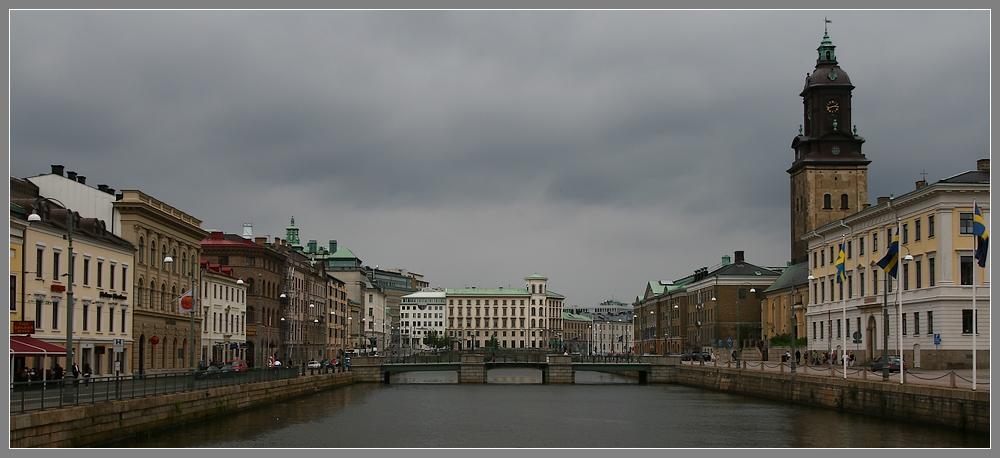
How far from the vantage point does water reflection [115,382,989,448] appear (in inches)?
1719

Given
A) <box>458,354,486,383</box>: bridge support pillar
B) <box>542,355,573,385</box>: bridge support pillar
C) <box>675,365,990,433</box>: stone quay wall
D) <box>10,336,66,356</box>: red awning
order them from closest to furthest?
<box>675,365,990,433</box>: stone quay wall, <box>10,336,66,356</box>: red awning, <box>542,355,573,385</box>: bridge support pillar, <box>458,354,486,383</box>: bridge support pillar

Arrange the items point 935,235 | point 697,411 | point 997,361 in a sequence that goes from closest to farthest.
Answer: point 997,361, point 697,411, point 935,235

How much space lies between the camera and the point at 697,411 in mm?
62750

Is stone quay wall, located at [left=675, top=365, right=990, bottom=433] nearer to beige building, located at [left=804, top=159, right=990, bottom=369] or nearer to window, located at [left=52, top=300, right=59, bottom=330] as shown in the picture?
beige building, located at [left=804, top=159, right=990, bottom=369]

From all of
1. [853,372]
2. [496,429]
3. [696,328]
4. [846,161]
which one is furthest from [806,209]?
[496,429]

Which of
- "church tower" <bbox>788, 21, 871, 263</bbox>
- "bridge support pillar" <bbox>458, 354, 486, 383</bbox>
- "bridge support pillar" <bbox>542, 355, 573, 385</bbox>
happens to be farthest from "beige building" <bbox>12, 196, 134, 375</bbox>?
"church tower" <bbox>788, 21, 871, 263</bbox>

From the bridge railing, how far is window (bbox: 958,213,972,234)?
1685 inches

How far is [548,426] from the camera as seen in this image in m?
53.3

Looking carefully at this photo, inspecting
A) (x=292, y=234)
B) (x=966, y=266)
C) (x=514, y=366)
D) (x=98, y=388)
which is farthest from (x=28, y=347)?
(x=292, y=234)

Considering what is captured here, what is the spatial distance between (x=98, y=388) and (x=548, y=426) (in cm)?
2096

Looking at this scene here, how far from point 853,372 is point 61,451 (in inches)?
1816

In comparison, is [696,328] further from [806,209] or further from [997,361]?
[997,361]

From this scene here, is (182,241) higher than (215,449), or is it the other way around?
(182,241)

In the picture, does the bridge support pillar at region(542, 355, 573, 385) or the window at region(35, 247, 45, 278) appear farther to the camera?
the bridge support pillar at region(542, 355, 573, 385)
